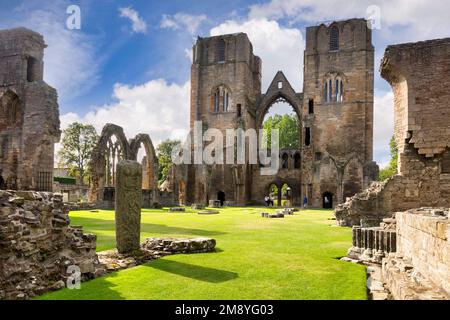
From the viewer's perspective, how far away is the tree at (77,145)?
4262 cm

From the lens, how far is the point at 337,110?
32188 mm

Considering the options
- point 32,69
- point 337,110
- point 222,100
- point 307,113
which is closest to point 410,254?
point 32,69

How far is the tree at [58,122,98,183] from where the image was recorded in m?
42.6

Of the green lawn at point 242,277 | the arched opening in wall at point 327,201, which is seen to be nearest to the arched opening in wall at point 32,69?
the green lawn at point 242,277

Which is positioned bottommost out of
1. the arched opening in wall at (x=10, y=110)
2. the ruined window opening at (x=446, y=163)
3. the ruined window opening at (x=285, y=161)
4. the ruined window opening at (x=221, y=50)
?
the ruined window opening at (x=446, y=163)

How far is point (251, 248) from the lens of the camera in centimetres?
786

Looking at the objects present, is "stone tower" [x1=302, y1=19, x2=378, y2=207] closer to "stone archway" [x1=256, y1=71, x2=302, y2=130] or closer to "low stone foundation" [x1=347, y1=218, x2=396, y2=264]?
"stone archway" [x1=256, y1=71, x2=302, y2=130]

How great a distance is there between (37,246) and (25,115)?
16.5m

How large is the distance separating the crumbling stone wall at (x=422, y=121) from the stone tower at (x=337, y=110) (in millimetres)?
18549

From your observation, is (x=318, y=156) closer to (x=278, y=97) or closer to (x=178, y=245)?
(x=278, y=97)

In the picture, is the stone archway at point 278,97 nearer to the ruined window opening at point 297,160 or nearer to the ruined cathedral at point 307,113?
the ruined cathedral at point 307,113

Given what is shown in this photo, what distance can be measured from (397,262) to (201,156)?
95.3 ft
